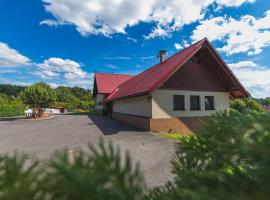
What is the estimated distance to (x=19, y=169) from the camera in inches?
19.5

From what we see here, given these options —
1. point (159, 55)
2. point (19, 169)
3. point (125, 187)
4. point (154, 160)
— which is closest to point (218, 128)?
point (125, 187)

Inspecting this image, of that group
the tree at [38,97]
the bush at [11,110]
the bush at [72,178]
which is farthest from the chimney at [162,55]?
the bush at [11,110]

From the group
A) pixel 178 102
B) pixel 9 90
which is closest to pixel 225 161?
pixel 178 102

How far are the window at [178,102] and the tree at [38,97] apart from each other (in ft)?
63.2

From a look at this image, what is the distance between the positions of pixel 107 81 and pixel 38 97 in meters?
11.2

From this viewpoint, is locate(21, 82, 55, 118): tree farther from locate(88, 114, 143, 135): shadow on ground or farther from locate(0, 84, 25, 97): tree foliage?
locate(0, 84, 25, 97): tree foliage

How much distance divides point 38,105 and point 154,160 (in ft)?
79.0

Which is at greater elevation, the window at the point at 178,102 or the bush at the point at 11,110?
the window at the point at 178,102

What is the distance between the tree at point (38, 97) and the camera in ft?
80.4

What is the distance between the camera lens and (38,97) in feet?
81.7

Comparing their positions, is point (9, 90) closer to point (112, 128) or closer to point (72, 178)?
point (112, 128)

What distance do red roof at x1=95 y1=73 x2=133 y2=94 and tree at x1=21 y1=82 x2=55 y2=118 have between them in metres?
7.20

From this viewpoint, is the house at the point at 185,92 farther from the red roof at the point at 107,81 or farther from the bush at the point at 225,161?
the red roof at the point at 107,81

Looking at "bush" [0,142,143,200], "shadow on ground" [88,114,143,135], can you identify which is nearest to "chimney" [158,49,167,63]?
"shadow on ground" [88,114,143,135]
